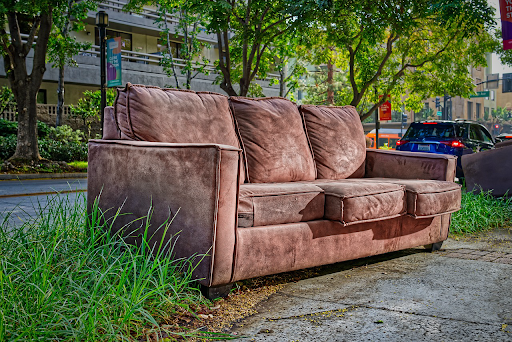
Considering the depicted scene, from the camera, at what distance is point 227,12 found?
1215 cm

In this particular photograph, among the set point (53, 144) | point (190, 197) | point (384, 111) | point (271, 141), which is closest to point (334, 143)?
point (271, 141)

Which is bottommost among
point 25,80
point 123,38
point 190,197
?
point 190,197

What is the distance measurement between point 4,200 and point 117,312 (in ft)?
23.5

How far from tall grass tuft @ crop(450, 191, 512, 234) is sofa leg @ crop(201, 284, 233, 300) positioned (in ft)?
12.1

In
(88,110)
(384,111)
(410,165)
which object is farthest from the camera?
(88,110)

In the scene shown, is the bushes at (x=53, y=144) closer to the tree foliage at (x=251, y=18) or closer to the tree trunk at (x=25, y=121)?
the tree trunk at (x=25, y=121)

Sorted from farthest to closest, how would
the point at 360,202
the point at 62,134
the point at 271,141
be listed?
1. the point at 62,134
2. the point at 271,141
3. the point at 360,202

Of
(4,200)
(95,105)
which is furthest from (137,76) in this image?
(4,200)

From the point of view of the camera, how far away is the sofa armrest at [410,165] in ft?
16.9

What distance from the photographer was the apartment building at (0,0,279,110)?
26.0 m

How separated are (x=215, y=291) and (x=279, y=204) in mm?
764

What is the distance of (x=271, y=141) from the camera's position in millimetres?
4914

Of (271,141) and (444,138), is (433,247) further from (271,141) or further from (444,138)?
(444,138)

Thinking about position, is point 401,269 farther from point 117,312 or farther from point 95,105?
point 95,105
